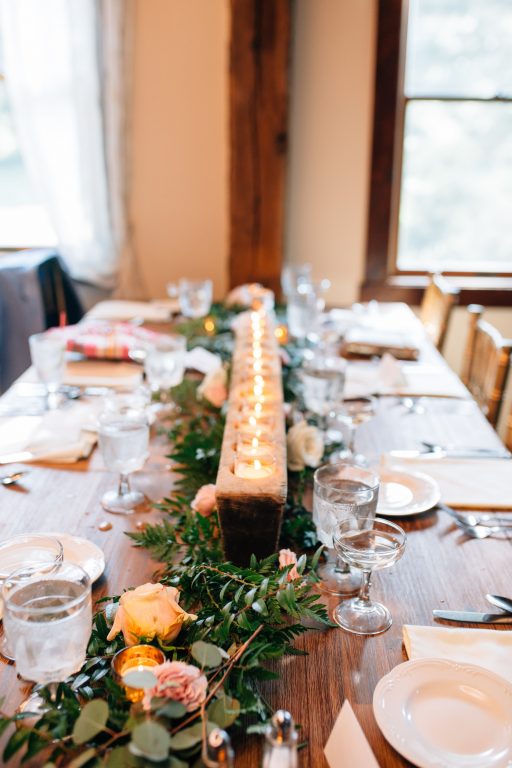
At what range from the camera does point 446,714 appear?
2.86 ft

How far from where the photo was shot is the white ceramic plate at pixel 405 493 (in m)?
1.36

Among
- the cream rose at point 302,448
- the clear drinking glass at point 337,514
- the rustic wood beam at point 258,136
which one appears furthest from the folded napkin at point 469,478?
the rustic wood beam at point 258,136

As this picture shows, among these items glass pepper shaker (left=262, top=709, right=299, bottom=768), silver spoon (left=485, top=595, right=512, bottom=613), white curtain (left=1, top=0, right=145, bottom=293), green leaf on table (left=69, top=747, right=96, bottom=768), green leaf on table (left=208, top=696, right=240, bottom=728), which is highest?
white curtain (left=1, top=0, right=145, bottom=293)

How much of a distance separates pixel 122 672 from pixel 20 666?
0.12 metres

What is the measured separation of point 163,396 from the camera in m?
1.94

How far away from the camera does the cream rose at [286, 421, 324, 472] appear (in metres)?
1.47

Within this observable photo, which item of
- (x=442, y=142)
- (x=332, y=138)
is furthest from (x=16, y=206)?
(x=442, y=142)

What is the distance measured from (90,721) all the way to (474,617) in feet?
1.85

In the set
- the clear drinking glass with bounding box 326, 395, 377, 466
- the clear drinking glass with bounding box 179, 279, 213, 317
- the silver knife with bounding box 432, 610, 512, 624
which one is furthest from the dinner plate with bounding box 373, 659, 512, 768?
the clear drinking glass with bounding box 179, 279, 213, 317

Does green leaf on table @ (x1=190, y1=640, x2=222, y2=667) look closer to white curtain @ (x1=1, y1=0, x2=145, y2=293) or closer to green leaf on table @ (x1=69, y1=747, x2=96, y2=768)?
green leaf on table @ (x1=69, y1=747, x2=96, y2=768)

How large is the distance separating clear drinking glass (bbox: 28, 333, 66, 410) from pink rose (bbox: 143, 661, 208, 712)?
3.87 feet

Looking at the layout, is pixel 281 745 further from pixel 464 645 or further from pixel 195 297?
pixel 195 297

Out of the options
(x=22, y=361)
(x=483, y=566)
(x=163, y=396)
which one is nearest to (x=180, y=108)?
(x=22, y=361)

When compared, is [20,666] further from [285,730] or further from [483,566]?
[483,566]
